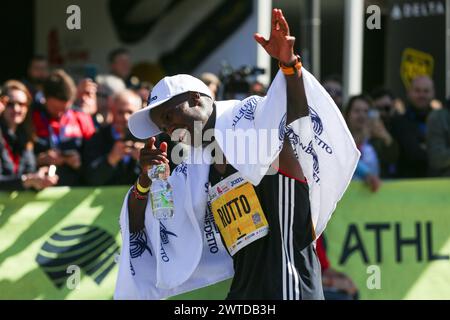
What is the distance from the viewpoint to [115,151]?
8047 mm

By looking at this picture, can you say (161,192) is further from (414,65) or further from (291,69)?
(414,65)

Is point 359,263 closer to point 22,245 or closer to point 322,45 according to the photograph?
point 22,245

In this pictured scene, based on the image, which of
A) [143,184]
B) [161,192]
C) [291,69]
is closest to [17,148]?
[143,184]

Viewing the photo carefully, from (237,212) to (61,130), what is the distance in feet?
12.9

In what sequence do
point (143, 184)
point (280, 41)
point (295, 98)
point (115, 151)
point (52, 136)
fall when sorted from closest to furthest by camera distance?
point (280, 41), point (295, 98), point (143, 184), point (115, 151), point (52, 136)

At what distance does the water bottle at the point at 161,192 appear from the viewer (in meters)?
5.19

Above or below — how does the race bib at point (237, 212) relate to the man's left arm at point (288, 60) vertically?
below

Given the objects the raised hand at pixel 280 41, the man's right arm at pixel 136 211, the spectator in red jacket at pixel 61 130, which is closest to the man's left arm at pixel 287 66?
the raised hand at pixel 280 41

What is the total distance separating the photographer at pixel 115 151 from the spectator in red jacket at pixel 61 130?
10 cm

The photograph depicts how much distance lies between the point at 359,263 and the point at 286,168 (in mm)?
3241

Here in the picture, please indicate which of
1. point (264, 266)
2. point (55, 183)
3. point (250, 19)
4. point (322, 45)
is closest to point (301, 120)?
point (264, 266)

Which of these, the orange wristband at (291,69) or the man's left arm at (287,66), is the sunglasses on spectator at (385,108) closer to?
the man's left arm at (287,66)

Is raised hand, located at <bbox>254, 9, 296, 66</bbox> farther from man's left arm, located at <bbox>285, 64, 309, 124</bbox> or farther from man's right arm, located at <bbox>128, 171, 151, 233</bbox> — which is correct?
man's right arm, located at <bbox>128, 171, 151, 233</bbox>

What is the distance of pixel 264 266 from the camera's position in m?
5.11
